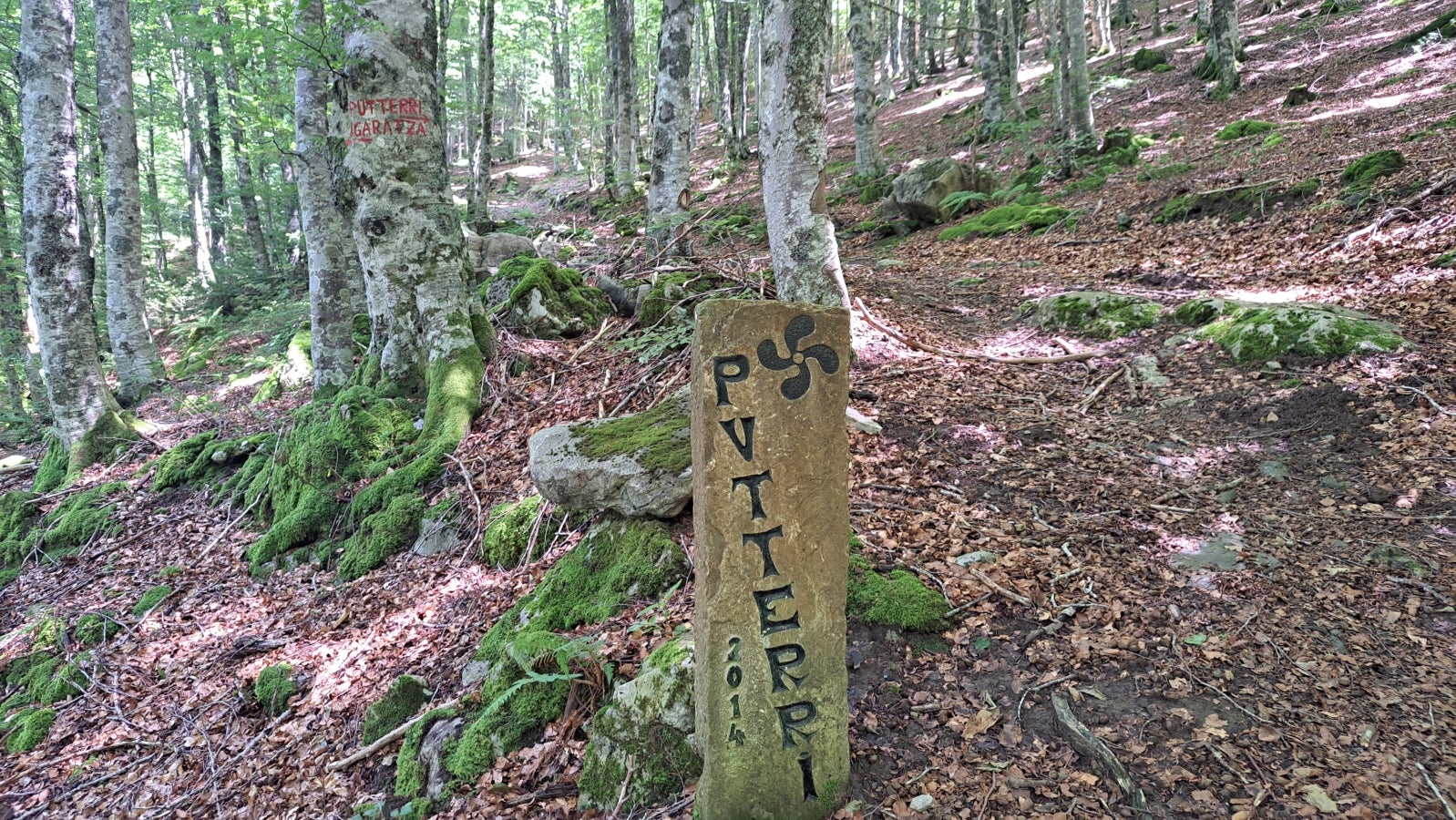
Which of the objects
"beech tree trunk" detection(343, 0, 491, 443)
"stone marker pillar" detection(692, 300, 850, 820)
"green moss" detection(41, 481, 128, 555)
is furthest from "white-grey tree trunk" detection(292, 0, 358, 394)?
"stone marker pillar" detection(692, 300, 850, 820)

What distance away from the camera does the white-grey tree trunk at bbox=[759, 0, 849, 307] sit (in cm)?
596

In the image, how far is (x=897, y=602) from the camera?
3.60m

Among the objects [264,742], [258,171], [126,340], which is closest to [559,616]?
[264,742]

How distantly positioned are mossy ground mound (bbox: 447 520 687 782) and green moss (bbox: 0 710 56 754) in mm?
3418

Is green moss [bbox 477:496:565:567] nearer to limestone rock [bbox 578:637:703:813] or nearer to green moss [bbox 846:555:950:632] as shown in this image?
limestone rock [bbox 578:637:703:813]

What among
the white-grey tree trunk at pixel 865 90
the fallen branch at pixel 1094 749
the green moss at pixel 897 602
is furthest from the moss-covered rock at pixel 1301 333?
the white-grey tree trunk at pixel 865 90

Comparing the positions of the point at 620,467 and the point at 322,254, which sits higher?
the point at 322,254

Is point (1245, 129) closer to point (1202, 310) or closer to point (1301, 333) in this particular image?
point (1202, 310)

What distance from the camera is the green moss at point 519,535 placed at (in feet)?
16.4

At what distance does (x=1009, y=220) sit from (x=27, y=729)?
13.2 m

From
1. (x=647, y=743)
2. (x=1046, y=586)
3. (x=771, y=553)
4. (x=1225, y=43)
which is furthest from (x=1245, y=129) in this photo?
(x=647, y=743)

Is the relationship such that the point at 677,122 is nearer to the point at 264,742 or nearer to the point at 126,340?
the point at 264,742

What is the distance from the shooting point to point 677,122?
9.16 m

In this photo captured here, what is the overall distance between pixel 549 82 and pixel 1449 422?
4822 centimetres
